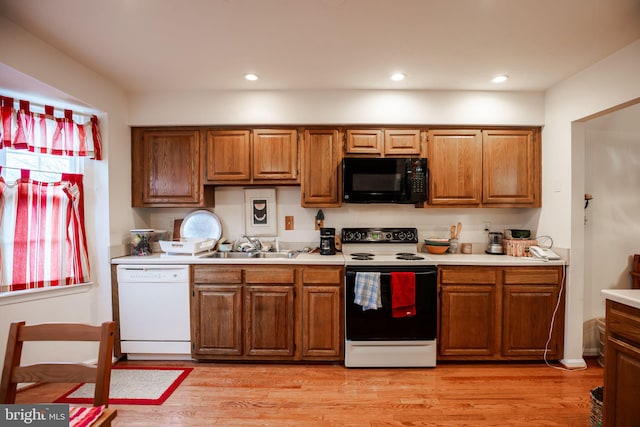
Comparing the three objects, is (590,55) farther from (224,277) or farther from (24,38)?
(24,38)

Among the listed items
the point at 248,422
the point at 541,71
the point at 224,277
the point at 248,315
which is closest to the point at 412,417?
the point at 248,422

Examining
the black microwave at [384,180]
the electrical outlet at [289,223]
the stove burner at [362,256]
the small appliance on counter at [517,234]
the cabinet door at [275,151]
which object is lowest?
the stove burner at [362,256]

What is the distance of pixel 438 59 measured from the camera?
2.37 metres

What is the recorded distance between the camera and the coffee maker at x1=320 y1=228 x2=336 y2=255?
2.96 m

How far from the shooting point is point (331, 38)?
6.80 ft

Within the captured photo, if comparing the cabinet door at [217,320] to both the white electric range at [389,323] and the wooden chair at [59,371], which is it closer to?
the white electric range at [389,323]

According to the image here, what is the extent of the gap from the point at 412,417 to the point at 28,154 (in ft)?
11.3

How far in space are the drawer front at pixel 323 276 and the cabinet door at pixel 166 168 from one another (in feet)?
4.23

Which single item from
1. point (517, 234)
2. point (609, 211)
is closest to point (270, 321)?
point (517, 234)

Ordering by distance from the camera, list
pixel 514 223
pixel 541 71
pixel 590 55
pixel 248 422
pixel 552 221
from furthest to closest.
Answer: pixel 514 223, pixel 552 221, pixel 541 71, pixel 590 55, pixel 248 422

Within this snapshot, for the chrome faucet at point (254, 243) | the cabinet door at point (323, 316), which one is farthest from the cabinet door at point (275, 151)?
the cabinet door at point (323, 316)

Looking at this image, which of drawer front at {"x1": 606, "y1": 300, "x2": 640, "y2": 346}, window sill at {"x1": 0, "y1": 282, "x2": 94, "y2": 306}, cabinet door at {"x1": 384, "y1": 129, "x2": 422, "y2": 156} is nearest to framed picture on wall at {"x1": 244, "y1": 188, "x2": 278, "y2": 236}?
cabinet door at {"x1": 384, "y1": 129, "x2": 422, "y2": 156}

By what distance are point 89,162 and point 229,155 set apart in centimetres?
120

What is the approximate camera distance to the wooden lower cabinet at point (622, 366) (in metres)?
1.50
